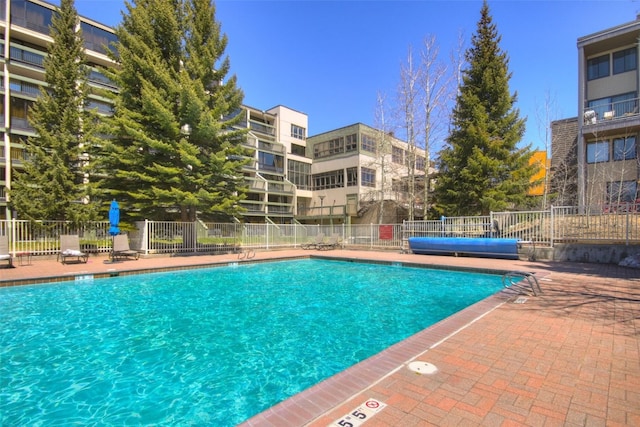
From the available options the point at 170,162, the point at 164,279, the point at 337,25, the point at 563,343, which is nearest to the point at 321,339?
the point at 563,343

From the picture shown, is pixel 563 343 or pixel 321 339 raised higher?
pixel 563 343

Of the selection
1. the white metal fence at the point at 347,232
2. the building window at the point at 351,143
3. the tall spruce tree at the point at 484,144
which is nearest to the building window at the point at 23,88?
the white metal fence at the point at 347,232

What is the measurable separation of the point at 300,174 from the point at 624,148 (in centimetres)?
3212

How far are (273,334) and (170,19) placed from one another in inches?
756

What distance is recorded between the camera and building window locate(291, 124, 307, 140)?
46028mm

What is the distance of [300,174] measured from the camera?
43469 millimetres

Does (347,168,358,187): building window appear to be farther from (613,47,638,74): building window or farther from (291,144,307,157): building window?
(613,47,638,74): building window

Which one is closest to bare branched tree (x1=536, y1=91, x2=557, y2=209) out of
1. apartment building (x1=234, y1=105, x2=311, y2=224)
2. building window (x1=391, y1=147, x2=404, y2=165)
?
building window (x1=391, y1=147, x2=404, y2=165)

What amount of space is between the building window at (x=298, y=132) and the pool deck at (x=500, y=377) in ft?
141

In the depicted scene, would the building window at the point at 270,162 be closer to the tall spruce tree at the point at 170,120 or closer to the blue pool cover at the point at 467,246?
the tall spruce tree at the point at 170,120

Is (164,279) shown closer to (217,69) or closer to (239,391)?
(239,391)

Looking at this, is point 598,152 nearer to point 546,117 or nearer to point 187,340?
point 546,117

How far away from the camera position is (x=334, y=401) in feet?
8.88

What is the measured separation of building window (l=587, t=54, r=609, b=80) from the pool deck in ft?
77.4
